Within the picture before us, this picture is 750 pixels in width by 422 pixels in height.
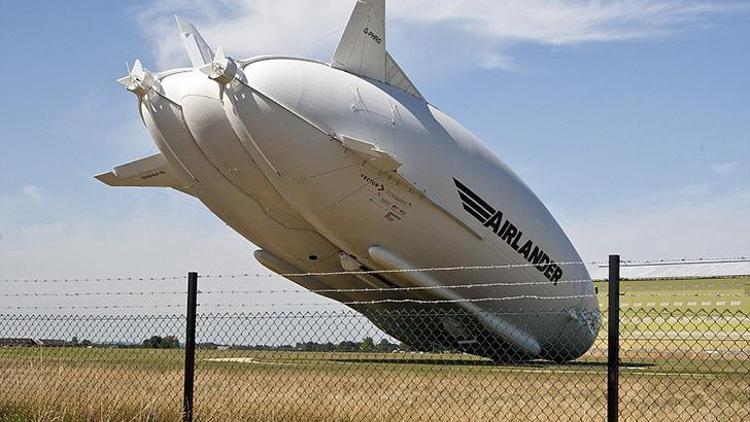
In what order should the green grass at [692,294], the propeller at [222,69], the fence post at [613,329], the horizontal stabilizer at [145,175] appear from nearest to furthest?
the fence post at [613,329] < the propeller at [222,69] < the horizontal stabilizer at [145,175] < the green grass at [692,294]

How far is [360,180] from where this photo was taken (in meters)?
22.4

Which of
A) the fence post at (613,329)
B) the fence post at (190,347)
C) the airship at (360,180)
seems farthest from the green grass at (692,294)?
the fence post at (613,329)

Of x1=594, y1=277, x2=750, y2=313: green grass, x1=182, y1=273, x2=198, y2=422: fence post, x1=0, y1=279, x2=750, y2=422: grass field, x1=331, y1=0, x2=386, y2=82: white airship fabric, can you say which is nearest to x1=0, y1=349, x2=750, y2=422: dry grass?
x1=0, y1=279, x2=750, y2=422: grass field

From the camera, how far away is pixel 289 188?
22312mm

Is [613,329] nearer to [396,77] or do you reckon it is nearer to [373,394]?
[373,394]

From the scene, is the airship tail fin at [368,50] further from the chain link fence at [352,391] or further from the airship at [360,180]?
the chain link fence at [352,391]

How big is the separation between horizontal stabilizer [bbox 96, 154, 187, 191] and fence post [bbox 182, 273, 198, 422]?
18128 mm

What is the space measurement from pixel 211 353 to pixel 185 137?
7.55 meters

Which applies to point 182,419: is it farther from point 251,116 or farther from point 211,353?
point 211,353

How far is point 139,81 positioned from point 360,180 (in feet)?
19.6

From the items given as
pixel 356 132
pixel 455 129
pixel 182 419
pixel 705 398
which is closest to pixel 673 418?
pixel 705 398

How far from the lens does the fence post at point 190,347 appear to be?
899 centimetres

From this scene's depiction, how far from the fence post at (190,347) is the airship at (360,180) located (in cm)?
1089

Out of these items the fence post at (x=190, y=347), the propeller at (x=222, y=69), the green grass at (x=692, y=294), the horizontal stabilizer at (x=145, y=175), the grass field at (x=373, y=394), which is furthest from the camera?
the green grass at (x=692, y=294)
